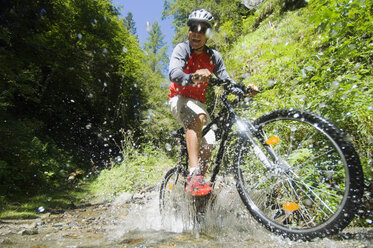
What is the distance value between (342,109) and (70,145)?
38.3ft

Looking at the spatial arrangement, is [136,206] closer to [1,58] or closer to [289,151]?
[289,151]

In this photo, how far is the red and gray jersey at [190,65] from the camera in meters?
2.27

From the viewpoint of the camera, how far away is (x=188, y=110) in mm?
2426

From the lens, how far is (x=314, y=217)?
6.07 feet

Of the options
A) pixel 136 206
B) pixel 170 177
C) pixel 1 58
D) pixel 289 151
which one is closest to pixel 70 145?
pixel 1 58

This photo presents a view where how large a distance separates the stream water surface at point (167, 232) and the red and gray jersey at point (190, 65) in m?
1.15

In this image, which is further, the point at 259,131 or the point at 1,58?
the point at 1,58

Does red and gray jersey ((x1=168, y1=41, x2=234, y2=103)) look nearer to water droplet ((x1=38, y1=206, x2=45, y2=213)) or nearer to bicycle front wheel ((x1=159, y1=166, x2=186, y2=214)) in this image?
bicycle front wheel ((x1=159, y1=166, x2=186, y2=214))

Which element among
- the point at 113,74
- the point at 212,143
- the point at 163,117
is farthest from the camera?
the point at 113,74

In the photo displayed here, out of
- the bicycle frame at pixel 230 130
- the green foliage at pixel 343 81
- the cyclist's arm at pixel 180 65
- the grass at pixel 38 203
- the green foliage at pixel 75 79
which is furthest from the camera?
the green foliage at pixel 75 79

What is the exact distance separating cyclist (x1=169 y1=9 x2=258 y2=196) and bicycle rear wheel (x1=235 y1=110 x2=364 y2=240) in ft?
1.51

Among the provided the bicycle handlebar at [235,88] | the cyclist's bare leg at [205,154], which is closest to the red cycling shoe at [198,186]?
the cyclist's bare leg at [205,154]

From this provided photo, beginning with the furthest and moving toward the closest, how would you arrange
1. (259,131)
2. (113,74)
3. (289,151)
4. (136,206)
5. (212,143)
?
(113,74)
(136,206)
(212,143)
(289,151)
(259,131)

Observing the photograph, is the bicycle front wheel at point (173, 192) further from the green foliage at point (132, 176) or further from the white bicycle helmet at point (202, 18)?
the green foliage at point (132, 176)
